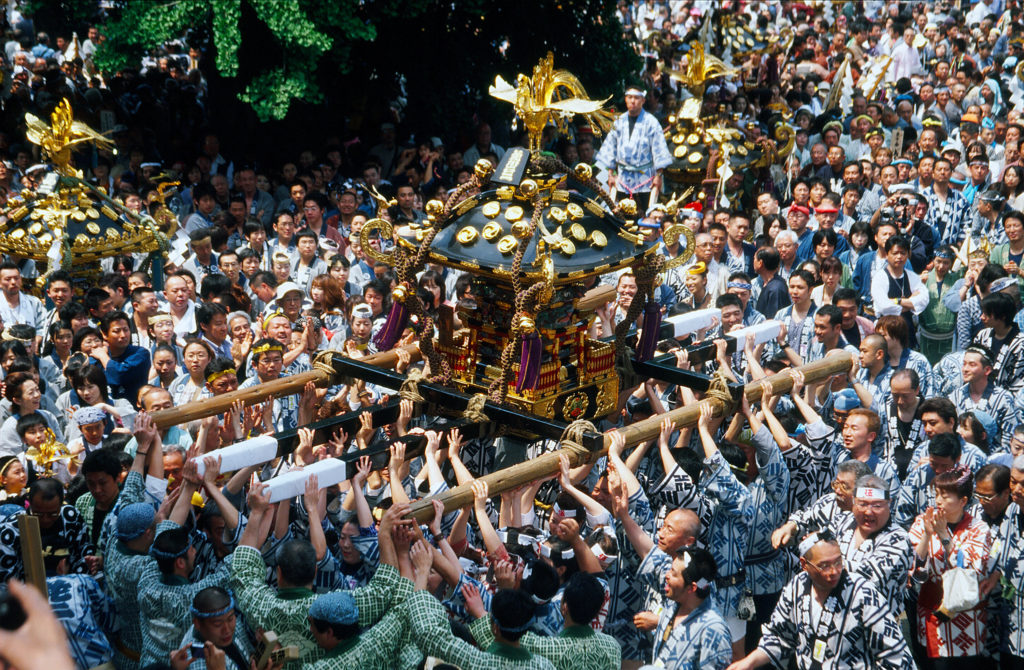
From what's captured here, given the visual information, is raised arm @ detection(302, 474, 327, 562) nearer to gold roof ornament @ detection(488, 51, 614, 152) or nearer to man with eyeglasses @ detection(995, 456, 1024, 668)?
gold roof ornament @ detection(488, 51, 614, 152)

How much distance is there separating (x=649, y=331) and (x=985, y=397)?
275 cm

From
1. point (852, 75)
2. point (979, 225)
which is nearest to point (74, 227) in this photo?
point (979, 225)

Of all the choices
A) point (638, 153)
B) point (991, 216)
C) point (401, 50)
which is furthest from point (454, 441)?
point (401, 50)

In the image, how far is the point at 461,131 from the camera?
1822 cm

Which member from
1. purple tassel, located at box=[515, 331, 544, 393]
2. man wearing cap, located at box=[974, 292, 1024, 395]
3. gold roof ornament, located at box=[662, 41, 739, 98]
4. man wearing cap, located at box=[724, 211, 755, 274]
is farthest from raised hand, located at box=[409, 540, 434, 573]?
gold roof ornament, located at box=[662, 41, 739, 98]

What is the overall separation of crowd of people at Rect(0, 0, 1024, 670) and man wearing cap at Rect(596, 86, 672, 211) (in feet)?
3.14

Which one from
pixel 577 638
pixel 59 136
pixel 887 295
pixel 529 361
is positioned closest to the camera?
pixel 577 638

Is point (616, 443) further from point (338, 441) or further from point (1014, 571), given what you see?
point (1014, 571)

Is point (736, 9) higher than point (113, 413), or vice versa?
point (736, 9)

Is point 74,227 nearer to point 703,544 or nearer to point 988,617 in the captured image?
point 703,544

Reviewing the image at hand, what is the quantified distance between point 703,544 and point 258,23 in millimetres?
10568

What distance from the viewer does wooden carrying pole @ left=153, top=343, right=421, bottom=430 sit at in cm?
776

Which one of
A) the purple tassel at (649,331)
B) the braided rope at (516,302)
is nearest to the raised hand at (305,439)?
the braided rope at (516,302)

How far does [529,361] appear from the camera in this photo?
25.0ft
